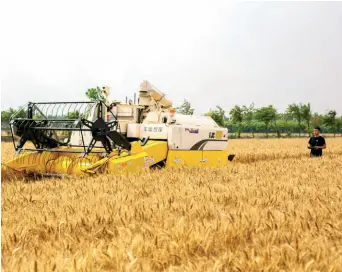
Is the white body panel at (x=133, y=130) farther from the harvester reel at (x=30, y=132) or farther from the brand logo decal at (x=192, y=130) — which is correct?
the harvester reel at (x=30, y=132)

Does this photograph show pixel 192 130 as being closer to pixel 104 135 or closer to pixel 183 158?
pixel 183 158

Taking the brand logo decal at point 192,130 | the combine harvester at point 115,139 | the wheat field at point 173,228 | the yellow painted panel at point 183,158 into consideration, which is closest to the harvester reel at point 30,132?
the combine harvester at point 115,139

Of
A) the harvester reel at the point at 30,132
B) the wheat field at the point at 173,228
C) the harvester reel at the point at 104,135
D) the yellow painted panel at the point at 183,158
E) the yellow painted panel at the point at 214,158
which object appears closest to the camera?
the wheat field at the point at 173,228

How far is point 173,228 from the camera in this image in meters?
3.64

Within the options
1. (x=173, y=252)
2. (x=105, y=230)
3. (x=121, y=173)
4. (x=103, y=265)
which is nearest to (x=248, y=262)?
(x=173, y=252)

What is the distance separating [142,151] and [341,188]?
467 centimetres

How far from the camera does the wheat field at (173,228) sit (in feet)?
9.40

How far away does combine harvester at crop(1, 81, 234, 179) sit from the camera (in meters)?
9.10

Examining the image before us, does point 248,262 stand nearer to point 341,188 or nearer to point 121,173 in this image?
point 341,188

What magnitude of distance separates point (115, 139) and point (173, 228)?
579 cm

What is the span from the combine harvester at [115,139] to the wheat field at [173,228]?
222 cm

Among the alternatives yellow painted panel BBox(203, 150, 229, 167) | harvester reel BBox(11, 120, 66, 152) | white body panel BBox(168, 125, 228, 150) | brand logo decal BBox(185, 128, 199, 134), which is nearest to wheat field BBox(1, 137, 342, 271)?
harvester reel BBox(11, 120, 66, 152)

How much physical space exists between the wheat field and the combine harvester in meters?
2.22

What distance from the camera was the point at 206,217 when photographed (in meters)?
4.44
